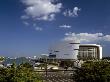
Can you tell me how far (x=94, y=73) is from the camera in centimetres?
5984

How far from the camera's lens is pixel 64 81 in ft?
275

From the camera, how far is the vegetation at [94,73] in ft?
191

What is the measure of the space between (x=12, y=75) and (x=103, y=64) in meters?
24.4

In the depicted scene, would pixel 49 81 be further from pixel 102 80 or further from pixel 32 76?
pixel 32 76

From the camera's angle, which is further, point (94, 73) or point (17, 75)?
point (94, 73)

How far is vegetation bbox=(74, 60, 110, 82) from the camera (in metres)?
58.1

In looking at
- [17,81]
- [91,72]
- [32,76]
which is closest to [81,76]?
[91,72]

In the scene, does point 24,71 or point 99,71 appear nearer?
point 24,71

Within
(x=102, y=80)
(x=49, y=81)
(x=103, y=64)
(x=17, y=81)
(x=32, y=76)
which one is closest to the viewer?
(x=17, y=81)

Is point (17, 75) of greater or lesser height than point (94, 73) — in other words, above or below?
below

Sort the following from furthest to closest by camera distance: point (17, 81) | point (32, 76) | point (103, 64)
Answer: point (103, 64) < point (32, 76) < point (17, 81)

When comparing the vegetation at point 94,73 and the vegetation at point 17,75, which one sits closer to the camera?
the vegetation at point 17,75

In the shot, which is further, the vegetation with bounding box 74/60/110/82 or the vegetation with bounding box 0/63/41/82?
the vegetation with bounding box 74/60/110/82

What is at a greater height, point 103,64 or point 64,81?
point 103,64
